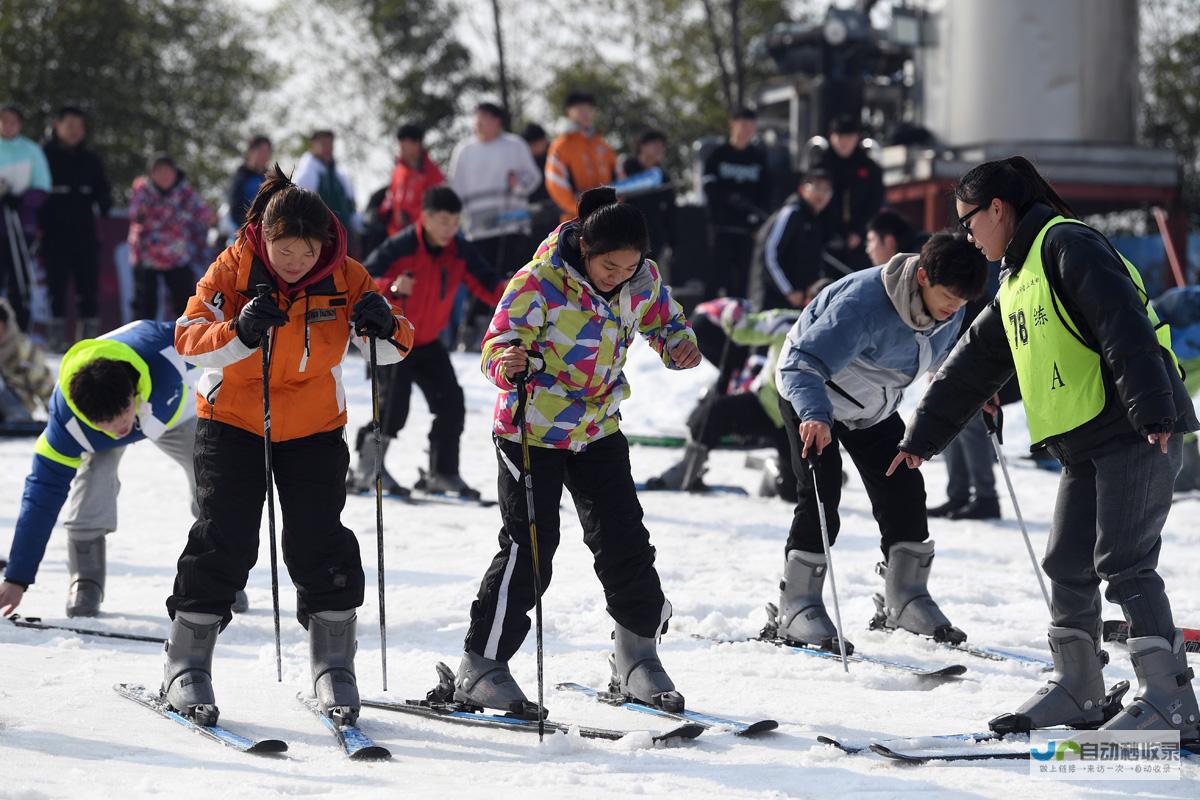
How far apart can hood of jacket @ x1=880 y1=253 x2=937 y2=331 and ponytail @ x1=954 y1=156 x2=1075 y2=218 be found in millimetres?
951

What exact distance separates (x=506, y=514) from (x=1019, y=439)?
24.3ft

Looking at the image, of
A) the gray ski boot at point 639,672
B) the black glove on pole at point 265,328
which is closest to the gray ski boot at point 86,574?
the black glove on pole at point 265,328

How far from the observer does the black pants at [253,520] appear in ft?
13.8

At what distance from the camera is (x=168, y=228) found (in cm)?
1280

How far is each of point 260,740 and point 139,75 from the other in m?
29.2

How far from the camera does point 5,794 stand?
11.5 ft

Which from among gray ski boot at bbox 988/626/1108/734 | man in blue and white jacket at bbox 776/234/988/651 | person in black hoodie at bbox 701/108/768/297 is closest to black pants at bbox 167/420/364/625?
man in blue and white jacket at bbox 776/234/988/651

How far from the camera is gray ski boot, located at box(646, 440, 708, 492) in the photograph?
8.96m

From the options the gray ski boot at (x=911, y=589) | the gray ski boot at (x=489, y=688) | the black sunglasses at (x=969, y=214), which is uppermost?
the black sunglasses at (x=969, y=214)

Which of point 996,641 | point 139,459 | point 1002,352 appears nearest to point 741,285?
point 139,459

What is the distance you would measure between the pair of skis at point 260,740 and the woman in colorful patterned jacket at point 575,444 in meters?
0.40

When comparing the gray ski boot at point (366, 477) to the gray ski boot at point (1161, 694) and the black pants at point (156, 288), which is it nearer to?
the black pants at point (156, 288)

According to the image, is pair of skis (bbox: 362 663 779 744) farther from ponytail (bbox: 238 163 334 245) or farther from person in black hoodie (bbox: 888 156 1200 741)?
ponytail (bbox: 238 163 334 245)

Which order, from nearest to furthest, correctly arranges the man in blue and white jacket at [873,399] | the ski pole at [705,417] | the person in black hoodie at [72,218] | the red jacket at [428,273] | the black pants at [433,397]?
1. the man in blue and white jacket at [873,399]
2. the red jacket at [428,273]
3. the black pants at [433,397]
4. the ski pole at [705,417]
5. the person in black hoodie at [72,218]
